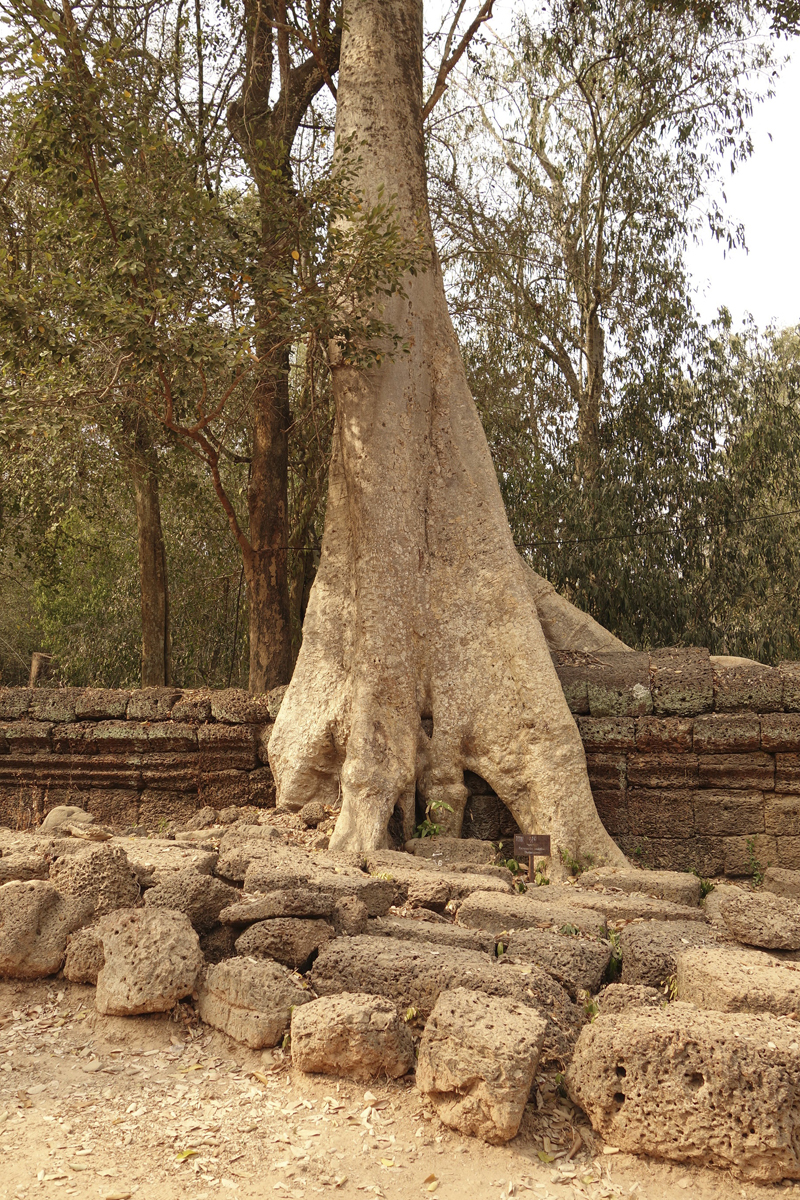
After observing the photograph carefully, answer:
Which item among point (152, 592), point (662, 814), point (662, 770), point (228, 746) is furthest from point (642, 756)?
point (152, 592)

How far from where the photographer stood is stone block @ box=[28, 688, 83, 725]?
7461mm

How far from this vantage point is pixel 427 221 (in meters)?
7.12

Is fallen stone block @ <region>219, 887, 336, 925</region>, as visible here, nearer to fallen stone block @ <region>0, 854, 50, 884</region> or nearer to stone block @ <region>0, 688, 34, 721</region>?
fallen stone block @ <region>0, 854, 50, 884</region>

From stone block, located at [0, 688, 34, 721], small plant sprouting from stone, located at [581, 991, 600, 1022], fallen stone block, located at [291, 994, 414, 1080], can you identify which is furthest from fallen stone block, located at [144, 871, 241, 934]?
stone block, located at [0, 688, 34, 721]

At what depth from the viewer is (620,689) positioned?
661 centimetres

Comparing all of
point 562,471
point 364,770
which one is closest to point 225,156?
point 364,770

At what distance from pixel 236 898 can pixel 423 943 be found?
865mm

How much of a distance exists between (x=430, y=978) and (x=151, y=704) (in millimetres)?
4354

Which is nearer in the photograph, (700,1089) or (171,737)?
(700,1089)

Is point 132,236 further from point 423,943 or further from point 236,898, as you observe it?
point 423,943

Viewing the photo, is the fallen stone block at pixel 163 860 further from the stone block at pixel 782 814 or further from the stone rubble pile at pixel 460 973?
the stone block at pixel 782 814

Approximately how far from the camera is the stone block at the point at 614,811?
6.52 metres

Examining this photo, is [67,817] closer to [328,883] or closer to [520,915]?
[328,883]

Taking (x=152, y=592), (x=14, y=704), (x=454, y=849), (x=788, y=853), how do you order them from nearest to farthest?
(x=454, y=849), (x=788, y=853), (x=14, y=704), (x=152, y=592)
